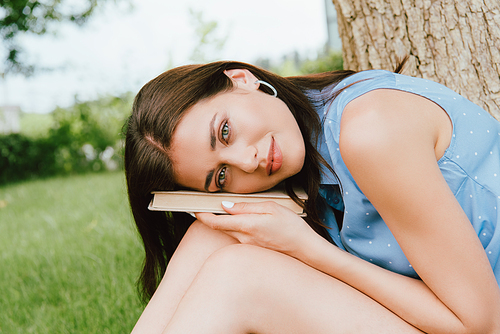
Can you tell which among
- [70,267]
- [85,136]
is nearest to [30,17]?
[85,136]

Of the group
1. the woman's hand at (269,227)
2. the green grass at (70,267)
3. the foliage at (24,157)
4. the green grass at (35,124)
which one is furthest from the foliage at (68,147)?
the woman's hand at (269,227)

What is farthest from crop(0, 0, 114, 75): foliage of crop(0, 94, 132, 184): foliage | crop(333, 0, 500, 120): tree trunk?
crop(333, 0, 500, 120): tree trunk

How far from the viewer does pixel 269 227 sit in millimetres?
1426

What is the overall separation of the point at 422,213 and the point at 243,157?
2.05ft

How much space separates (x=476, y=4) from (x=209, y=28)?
903cm

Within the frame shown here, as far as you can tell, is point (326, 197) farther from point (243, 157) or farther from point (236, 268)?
point (236, 268)

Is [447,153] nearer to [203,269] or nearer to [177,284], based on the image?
[203,269]

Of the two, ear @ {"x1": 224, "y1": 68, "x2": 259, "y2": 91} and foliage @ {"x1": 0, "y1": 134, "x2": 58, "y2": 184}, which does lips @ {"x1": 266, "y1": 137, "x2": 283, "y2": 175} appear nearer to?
ear @ {"x1": 224, "y1": 68, "x2": 259, "y2": 91}

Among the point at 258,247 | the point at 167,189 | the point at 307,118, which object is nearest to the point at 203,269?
the point at 258,247

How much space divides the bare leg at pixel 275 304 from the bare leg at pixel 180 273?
0.30 meters

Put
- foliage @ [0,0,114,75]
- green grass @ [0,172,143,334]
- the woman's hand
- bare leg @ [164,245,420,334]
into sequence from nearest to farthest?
bare leg @ [164,245,420,334]
the woman's hand
green grass @ [0,172,143,334]
foliage @ [0,0,114,75]

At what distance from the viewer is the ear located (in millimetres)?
1606

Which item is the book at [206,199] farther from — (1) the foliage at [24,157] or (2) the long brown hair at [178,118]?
(1) the foliage at [24,157]

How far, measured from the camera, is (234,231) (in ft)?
5.13
